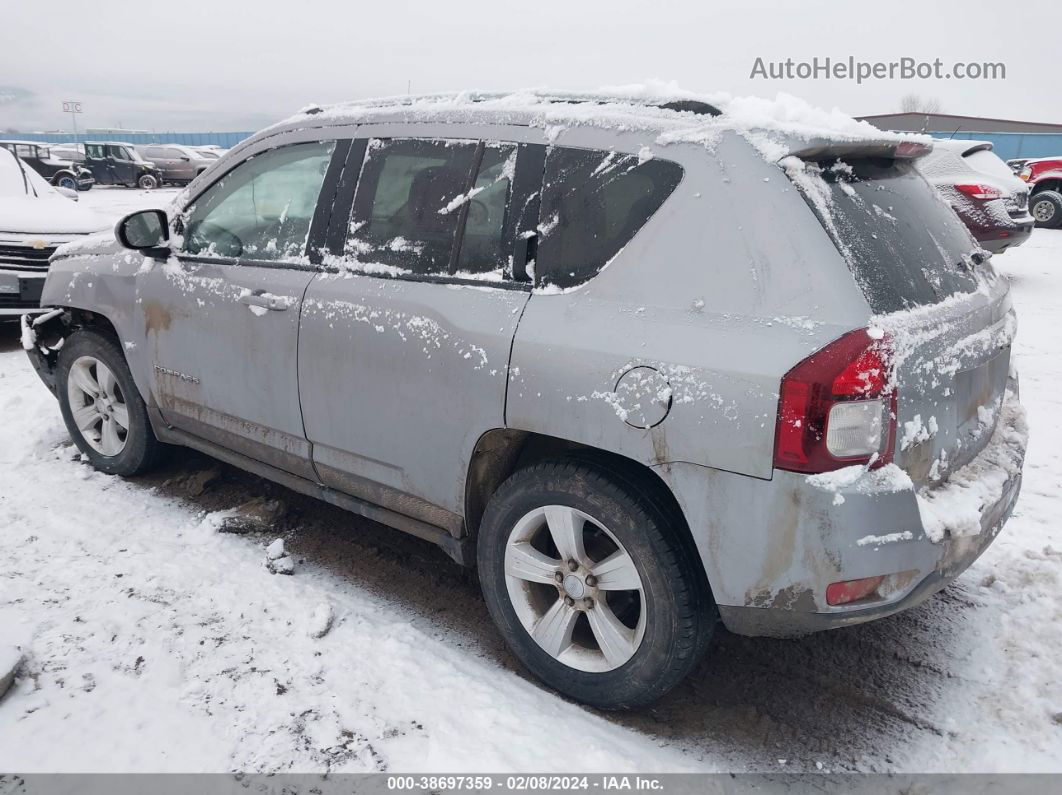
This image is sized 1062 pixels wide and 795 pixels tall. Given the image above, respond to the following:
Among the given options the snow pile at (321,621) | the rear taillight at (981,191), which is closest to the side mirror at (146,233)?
the snow pile at (321,621)

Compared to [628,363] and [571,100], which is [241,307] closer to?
[571,100]

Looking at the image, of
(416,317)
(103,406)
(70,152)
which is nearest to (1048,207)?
(416,317)

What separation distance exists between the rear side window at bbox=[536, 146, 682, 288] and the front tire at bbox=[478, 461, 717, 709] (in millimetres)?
652

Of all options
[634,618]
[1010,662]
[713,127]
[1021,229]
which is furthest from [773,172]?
[1021,229]

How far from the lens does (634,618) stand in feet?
9.20

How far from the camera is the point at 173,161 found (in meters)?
32.2

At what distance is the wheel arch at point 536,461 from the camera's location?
2.41 metres

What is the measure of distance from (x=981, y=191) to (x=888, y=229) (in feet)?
27.9

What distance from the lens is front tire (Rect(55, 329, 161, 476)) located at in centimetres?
418

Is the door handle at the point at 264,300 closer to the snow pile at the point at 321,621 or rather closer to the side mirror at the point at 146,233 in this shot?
the side mirror at the point at 146,233

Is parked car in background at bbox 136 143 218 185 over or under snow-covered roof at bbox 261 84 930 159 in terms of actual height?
over

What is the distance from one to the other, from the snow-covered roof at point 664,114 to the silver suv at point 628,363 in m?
0.02

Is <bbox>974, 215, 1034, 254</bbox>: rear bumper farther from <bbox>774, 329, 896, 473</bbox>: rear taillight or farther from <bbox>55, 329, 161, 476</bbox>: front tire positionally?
<bbox>55, 329, 161, 476</bbox>: front tire

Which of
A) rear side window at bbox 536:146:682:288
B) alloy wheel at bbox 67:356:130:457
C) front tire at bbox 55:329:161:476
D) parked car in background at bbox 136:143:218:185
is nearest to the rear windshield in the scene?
rear side window at bbox 536:146:682:288
